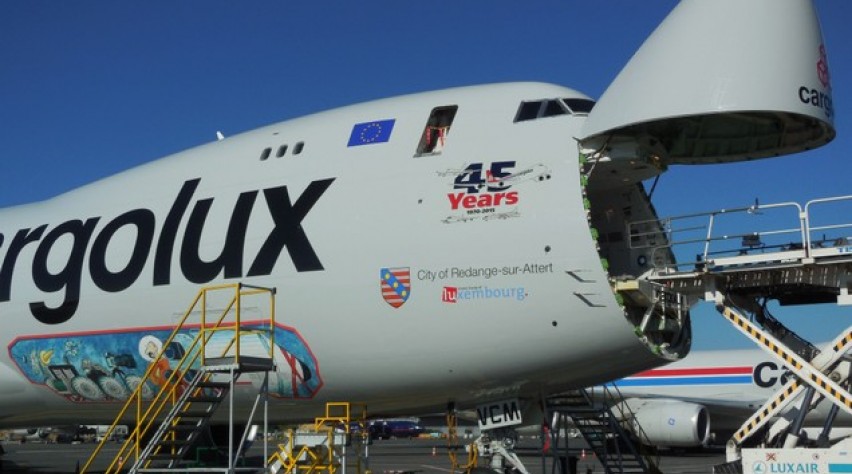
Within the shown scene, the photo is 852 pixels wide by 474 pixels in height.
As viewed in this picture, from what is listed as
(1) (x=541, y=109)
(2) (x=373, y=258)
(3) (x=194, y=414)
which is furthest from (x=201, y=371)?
(1) (x=541, y=109)

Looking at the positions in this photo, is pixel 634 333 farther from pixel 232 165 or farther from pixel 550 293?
pixel 232 165

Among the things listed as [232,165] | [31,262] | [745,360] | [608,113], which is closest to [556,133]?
[608,113]

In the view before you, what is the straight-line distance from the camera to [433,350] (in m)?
13.5

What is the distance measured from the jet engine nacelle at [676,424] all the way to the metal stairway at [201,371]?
24.6 m

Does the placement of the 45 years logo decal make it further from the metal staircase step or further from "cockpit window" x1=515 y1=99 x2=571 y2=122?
the metal staircase step

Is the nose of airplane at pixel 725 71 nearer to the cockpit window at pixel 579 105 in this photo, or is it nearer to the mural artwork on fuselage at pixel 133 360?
the cockpit window at pixel 579 105

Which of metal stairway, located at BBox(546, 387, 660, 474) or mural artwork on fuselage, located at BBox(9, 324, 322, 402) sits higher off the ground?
mural artwork on fuselage, located at BBox(9, 324, 322, 402)

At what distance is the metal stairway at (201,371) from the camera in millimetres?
14039

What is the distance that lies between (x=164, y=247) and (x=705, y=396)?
33.4m

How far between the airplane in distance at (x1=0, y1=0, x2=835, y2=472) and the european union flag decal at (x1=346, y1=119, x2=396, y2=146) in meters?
0.04

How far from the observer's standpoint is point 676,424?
37.3m

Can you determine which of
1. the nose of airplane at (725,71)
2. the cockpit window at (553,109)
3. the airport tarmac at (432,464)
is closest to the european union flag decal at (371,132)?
the cockpit window at (553,109)

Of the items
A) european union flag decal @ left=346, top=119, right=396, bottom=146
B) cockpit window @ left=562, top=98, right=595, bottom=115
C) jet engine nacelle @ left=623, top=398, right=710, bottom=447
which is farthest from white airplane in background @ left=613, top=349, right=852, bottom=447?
european union flag decal @ left=346, top=119, right=396, bottom=146

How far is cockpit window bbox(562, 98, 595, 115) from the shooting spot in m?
14.1
